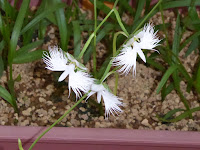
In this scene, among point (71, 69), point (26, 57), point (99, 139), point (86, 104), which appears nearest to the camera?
point (71, 69)

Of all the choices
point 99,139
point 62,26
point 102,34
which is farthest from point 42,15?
point 99,139

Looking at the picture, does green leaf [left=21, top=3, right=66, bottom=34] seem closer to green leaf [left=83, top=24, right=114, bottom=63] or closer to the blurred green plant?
the blurred green plant

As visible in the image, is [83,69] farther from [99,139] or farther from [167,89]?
[167,89]

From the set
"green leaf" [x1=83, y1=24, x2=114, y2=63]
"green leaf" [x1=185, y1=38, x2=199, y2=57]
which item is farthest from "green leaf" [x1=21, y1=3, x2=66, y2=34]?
"green leaf" [x1=185, y1=38, x2=199, y2=57]

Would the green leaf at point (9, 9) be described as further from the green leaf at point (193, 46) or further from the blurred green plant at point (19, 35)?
the green leaf at point (193, 46)

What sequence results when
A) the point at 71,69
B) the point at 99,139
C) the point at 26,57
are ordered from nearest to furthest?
1. the point at 71,69
2. the point at 99,139
3. the point at 26,57

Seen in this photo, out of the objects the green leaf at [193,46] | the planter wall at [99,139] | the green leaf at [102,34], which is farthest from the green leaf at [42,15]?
the green leaf at [193,46]

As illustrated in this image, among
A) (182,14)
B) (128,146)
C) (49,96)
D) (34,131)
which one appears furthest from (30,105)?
(182,14)
